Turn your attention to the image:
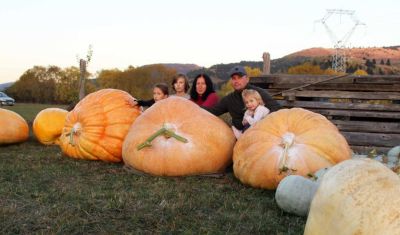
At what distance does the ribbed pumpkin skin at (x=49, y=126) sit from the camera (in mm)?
6473

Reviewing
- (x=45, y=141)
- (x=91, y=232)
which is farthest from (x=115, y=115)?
(x=91, y=232)

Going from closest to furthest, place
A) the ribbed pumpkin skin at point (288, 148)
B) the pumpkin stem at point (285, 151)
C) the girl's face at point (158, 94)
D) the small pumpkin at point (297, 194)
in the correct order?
the small pumpkin at point (297, 194), the pumpkin stem at point (285, 151), the ribbed pumpkin skin at point (288, 148), the girl's face at point (158, 94)

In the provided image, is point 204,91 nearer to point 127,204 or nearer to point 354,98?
point 127,204

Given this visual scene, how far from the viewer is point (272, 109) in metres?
4.93

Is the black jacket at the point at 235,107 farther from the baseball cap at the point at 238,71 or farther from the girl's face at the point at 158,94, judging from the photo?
the girl's face at the point at 158,94

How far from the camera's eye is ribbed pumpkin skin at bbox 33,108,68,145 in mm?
6473

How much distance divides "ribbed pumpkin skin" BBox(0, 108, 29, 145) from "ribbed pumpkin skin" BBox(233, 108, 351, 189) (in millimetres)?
3701

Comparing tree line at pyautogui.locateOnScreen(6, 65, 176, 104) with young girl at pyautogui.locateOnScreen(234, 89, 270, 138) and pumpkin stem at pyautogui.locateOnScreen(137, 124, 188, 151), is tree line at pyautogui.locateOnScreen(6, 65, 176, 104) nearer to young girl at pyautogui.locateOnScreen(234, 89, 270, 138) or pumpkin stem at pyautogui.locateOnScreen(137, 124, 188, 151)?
young girl at pyautogui.locateOnScreen(234, 89, 270, 138)

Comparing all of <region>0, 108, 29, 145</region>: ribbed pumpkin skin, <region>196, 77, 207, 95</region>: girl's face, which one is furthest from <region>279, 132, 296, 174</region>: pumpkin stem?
<region>0, 108, 29, 145</region>: ribbed pumpkin skin

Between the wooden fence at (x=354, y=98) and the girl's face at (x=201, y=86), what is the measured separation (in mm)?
3100

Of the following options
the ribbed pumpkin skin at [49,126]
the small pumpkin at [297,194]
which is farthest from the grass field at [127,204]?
the ribbed pumpkin skin at [49,126]

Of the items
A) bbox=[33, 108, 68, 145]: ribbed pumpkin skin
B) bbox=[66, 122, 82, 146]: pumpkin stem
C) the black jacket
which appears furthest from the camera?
bbox=[33, 108, 68, 145]: ribbed pumpkin skin

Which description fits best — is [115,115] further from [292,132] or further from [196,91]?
[292,132]

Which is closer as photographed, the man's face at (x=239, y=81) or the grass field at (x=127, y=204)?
the grass field at (x=127, y=204)
